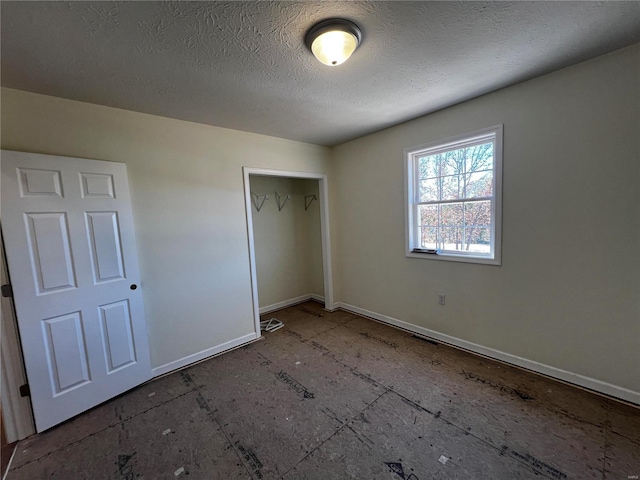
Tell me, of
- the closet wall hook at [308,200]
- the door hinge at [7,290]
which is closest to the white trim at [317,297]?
the closet wall hook at [308,200]

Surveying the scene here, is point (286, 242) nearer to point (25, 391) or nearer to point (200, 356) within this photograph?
point (200, 356)

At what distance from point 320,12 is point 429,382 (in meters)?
2.81

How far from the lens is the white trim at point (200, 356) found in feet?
8.50

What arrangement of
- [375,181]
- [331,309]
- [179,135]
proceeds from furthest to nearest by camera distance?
[331,309] < [375,181] < [179,135]

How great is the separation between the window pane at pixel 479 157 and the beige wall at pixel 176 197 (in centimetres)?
226

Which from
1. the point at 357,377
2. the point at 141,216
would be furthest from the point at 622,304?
the point at 141,216

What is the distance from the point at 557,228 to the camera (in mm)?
2145

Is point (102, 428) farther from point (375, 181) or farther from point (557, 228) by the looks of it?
point (557, 228)

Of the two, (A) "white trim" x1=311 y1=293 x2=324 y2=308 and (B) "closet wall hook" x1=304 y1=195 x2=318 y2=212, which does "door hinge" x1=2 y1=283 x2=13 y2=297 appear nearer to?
(B) "closet wall hook" x1=304 y1=195 x2=318 y2=212

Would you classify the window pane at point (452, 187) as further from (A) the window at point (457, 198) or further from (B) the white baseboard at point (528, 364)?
(B) the white baseboard at point (528, 364)

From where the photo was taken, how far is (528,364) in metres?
2.39

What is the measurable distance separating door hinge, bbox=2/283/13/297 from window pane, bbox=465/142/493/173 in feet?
13.1

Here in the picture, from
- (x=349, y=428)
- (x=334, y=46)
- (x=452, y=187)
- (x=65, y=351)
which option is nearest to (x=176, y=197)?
(x=65, y=351)

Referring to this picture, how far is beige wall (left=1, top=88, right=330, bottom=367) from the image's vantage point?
2074mm
